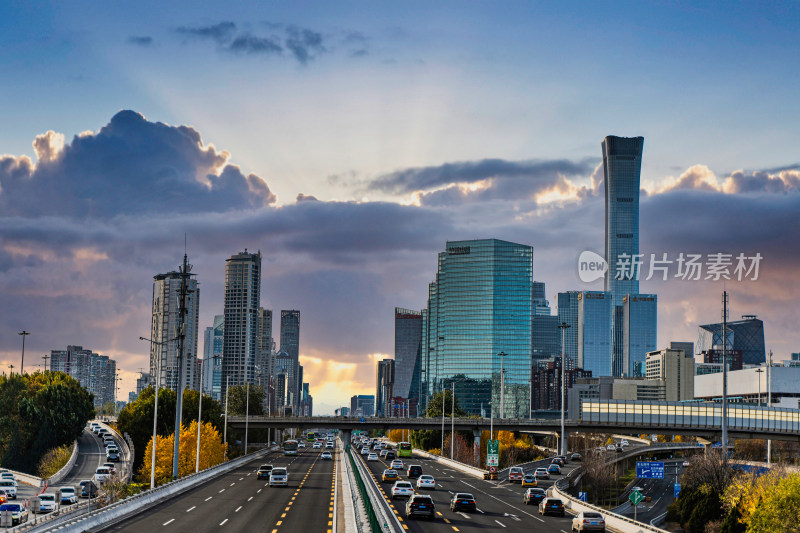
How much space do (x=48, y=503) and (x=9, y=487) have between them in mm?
20027

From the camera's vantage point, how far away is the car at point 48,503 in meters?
72.6

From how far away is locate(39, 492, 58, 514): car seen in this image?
7256cm

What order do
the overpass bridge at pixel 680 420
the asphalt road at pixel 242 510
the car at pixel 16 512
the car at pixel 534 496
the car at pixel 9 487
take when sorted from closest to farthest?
the asphalt road at pixel 242 510 < the car at pixel 16 512 < the car at pixel 534 496 < the car at pixel 9 487 < the overpass bridge at pixel 680 420

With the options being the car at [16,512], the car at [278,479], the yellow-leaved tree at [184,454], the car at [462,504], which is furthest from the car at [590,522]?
the yellow-leaved tree at [184,454]

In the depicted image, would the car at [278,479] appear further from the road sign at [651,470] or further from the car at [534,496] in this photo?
the road sign at [651,470]

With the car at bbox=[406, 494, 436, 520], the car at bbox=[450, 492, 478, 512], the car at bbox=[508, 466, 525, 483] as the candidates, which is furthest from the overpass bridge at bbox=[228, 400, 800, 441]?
the car at bbox=[406, 494, 436, 520]

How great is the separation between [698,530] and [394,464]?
40.7m

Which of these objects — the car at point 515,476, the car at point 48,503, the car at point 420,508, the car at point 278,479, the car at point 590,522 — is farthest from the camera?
the car at point 515,476

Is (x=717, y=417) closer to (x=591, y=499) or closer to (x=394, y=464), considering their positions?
(x=591, y=499)

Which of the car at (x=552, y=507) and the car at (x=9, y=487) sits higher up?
the car at (x=552, y=507)

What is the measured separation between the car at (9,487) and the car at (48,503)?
1433 cm

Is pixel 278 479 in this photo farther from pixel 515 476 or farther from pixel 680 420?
A: pixel 680 420

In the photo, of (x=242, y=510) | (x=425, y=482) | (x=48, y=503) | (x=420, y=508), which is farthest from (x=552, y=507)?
(x=48, y=503)

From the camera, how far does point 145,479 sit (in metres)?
123
